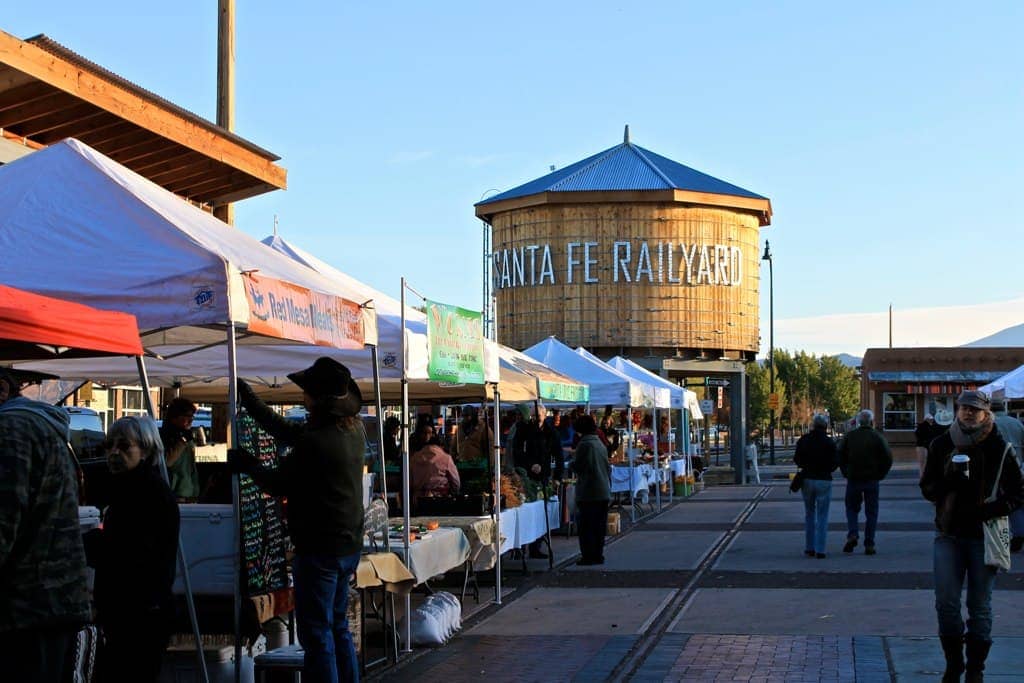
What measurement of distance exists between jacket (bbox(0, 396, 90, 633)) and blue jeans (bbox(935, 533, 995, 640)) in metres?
5.61

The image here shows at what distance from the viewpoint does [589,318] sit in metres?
49.2

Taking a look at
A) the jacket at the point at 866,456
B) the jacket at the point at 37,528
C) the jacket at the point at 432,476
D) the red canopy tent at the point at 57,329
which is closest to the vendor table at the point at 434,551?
the jacket at the point at 432,476

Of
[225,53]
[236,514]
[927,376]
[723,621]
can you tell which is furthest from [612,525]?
[927,376]

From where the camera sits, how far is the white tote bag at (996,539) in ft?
28.3

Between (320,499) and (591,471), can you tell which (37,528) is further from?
(591,471)

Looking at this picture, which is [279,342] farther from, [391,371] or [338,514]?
[338,514]

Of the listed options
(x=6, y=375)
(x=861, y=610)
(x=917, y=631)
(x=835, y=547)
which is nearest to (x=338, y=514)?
(x=6, y=375)

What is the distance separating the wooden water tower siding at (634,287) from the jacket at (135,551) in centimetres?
4247

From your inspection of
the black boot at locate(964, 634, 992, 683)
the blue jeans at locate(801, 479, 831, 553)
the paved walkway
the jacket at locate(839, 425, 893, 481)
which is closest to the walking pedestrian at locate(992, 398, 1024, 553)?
the paved walkway

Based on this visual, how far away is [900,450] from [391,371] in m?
54.8

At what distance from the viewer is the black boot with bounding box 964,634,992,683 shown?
879cm

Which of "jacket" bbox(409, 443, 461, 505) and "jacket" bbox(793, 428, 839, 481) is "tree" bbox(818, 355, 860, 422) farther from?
"jacket" bbox(409, 443, 461, 505)

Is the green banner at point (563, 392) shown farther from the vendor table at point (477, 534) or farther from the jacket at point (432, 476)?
the vendor table at point (477, 534)

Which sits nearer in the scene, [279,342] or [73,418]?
[279,342]
